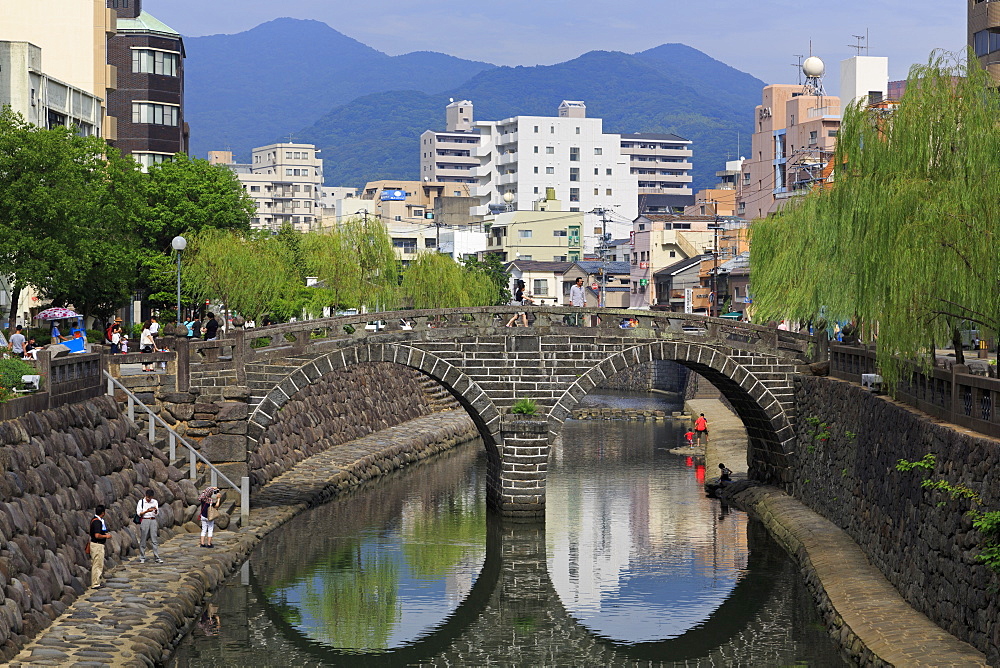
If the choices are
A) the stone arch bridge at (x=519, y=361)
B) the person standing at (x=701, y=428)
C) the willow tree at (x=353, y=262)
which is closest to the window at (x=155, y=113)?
the willow tree at (x=353, y=262)

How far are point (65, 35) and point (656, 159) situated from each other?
118 metres

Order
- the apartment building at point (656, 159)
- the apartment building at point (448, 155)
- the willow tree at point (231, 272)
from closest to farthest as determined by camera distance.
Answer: the willow tree at point (231, 272)
the apartment building at point (656, 159)
the apartment building at point (448, 155)

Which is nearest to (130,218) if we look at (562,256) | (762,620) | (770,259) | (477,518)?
(477,518)

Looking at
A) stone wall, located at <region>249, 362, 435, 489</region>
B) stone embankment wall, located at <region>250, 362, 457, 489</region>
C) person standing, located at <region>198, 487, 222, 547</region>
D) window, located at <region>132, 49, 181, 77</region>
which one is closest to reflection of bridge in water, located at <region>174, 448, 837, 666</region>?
person standing, located at <region>198, 487, 222, 547</region>

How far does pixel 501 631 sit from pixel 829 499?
9.71m

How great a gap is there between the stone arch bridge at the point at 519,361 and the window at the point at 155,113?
41.4 meters

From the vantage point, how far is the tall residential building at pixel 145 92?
72.2 m

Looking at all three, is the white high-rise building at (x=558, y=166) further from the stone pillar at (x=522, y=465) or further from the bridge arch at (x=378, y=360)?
the bridge arch at (x=378, y=360)

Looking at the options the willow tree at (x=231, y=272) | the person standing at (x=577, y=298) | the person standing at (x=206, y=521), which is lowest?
the person standing at (x=206, y=521)

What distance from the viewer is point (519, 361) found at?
3575cm

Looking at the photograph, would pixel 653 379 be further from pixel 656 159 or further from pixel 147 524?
pixel 656 159

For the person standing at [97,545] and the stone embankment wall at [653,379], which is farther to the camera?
Answer: the stone embankment wall at [653,379]

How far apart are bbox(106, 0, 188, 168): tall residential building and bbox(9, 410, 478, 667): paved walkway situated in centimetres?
3591

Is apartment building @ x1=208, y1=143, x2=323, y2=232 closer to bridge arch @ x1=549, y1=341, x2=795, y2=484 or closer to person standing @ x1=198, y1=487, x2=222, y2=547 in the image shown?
bridge arch @ x1=549, y1=341, x2=795, y2=484
